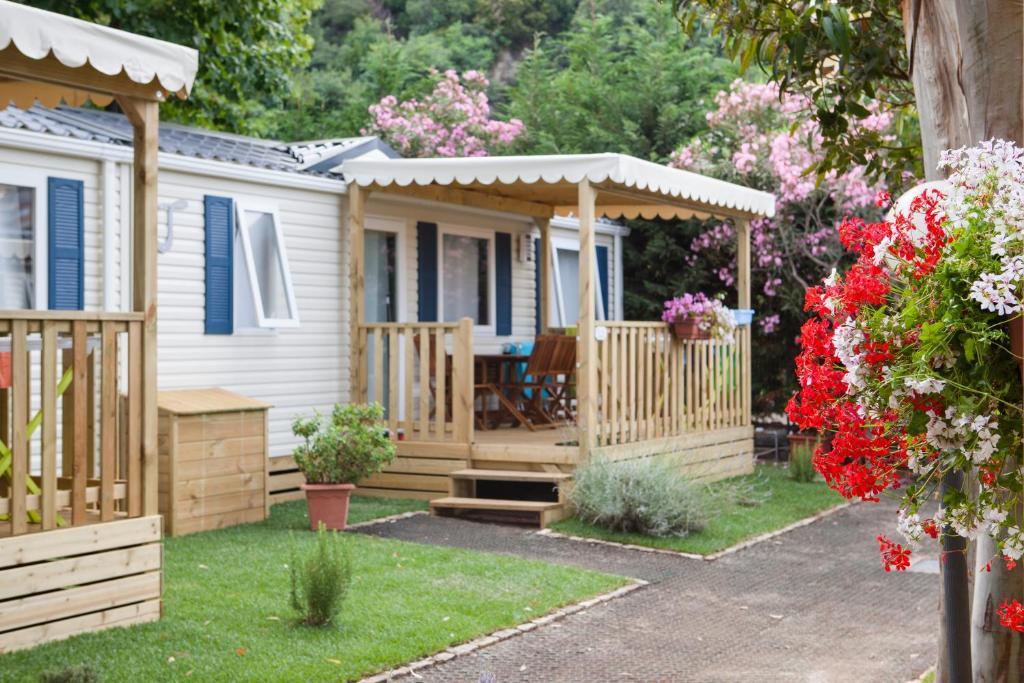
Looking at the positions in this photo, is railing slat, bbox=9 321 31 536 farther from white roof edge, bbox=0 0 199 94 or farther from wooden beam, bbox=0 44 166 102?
white roof edge, bbox=0 0 199 94

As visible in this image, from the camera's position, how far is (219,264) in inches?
→ 382

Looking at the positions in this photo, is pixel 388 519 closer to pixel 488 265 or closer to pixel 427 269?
pixel 427 269

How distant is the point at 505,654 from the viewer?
5691 millimetres

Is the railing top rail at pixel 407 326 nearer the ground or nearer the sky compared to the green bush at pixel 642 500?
nearer the sky

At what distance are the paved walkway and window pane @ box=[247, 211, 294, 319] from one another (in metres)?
2.38

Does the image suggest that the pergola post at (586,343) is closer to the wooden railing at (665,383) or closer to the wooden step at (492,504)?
the wooden railing at (665,383)

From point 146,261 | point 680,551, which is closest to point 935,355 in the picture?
point 146,261

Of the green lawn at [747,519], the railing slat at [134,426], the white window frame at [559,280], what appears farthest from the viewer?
the white window frame at [559,280]

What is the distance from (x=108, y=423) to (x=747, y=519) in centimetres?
Answer: 549

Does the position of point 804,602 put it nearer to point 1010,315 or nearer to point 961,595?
point 961,595

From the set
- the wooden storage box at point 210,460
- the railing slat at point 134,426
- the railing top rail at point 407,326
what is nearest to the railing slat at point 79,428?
the railing slat at point 134,426

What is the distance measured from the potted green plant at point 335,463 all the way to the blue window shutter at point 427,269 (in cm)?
339

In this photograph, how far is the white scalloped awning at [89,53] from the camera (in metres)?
5.10

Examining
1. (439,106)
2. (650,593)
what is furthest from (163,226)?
(439,106)
